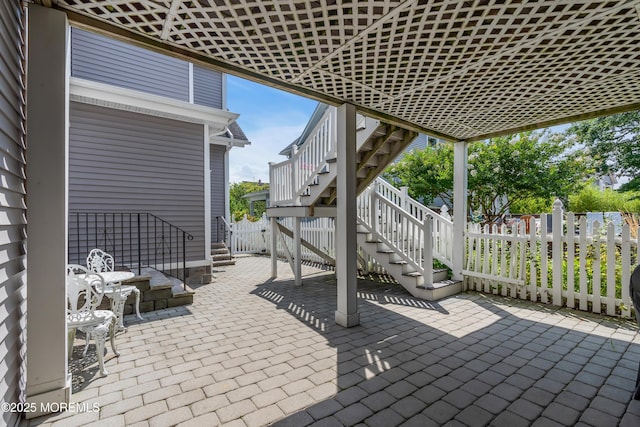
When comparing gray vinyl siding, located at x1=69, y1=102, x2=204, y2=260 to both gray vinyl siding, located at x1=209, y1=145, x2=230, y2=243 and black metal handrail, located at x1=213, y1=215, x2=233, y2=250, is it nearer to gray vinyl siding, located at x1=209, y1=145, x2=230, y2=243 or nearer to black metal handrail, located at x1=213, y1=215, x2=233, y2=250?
black metal handrail, located at x1=213, y1=215, x2=233, y2=250

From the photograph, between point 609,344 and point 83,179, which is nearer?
point 609,344

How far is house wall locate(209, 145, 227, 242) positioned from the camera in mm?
9500

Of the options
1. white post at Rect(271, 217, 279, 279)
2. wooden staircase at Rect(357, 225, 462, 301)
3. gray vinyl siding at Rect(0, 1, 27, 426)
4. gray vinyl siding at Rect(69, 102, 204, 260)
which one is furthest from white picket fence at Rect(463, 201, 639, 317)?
gray vinyl siding at Rect(69, 102, 204, 260)

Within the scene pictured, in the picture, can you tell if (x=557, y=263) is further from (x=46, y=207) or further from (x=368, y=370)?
(x=46, y=207)

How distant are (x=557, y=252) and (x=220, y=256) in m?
7.15

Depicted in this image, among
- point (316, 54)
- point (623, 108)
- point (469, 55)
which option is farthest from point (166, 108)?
point (623, 108)

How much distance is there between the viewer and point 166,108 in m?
5.76

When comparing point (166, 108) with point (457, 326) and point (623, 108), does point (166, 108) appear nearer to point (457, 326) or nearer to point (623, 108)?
point (457, 326)

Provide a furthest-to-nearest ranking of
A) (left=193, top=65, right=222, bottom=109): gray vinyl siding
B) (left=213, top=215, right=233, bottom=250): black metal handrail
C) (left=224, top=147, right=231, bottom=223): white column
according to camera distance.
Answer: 1. (left=224, top=147, right=231, bottom=223): white column
2. (left=213, top=215, right=233, bottom=250): black metal handrail
3. (left=193, top=65, right=222, bottom=109): gray vinyl siding

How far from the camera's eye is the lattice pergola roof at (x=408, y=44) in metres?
2.01

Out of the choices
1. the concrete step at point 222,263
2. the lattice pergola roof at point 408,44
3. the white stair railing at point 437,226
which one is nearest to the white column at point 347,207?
the lattice pergola roof at point 408,44

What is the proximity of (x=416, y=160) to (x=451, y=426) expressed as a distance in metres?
8.73

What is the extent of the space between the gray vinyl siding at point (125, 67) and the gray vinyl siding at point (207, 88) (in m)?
1.73

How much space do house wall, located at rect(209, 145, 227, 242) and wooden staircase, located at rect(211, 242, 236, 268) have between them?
74cm
